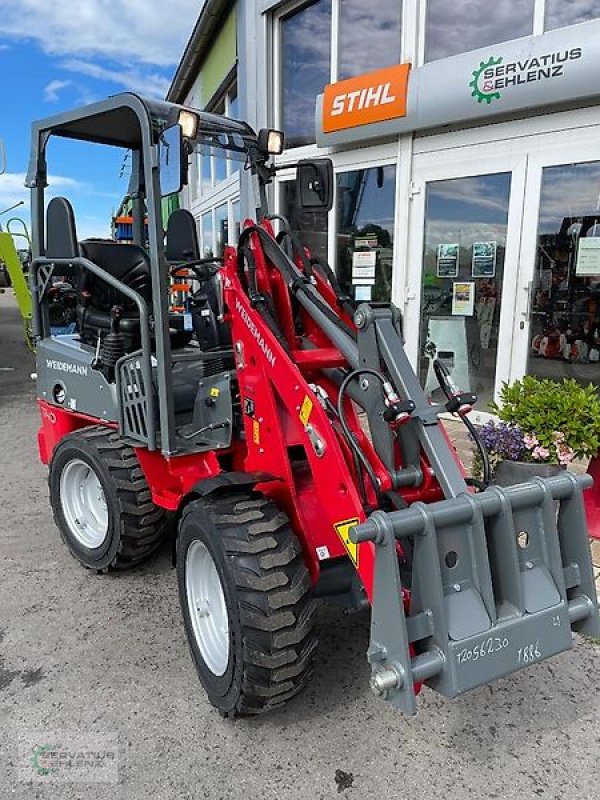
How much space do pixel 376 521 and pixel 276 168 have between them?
7.94ft

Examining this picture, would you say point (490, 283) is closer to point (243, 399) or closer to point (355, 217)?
point (355, 217)

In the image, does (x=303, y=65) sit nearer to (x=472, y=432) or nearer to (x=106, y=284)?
(x=106, y=284)

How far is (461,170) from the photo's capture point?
19.5 feet

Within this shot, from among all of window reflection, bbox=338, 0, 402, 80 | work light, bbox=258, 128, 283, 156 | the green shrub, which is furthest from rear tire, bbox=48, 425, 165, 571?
window reflection, bbox=338, 0, 402, 80

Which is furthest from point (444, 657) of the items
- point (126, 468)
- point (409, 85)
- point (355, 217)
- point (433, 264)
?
point (355, 217)

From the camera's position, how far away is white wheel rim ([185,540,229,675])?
2.62 m

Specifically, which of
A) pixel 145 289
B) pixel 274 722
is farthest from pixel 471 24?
pixel 274 722

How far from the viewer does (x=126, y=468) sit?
344 centimetres

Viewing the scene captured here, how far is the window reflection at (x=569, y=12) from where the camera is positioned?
516cm

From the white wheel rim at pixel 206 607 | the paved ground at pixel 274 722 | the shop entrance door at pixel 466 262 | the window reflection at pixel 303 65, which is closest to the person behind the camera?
the paved ground at pixel 274 722

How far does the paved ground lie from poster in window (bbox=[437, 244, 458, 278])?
399cm

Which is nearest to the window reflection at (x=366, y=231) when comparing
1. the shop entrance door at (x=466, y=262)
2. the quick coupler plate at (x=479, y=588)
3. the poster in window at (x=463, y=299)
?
the shop entrance door at (x=466, y=262)

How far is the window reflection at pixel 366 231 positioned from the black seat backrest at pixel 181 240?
348 cm

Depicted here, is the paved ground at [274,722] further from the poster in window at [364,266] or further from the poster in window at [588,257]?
the poster in window at [364,266]
